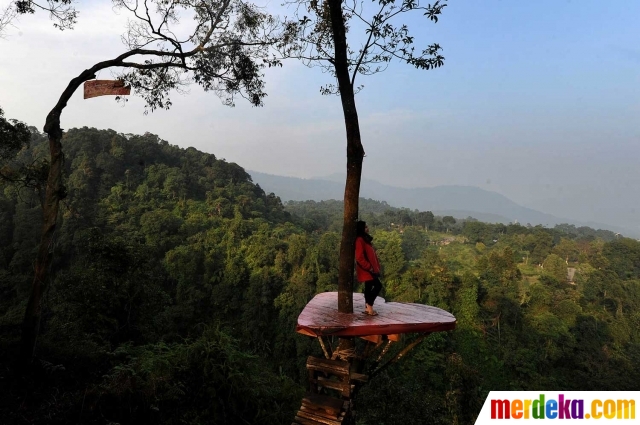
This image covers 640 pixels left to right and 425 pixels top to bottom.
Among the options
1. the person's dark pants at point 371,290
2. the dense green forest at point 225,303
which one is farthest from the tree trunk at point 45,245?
the person's dark pants at point 371,290

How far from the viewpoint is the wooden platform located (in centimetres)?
411

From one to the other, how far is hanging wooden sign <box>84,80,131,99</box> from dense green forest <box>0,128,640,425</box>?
1930 mm

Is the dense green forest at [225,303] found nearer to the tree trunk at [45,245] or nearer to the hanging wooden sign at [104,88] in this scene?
the tree trunk at [45,245]

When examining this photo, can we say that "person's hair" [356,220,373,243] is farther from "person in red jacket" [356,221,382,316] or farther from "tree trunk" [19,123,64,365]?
"tree trunk" [19,123,64,365]

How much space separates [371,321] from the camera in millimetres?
4340

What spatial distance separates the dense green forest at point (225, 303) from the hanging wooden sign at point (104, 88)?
193 cm

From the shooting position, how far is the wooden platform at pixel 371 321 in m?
4.11

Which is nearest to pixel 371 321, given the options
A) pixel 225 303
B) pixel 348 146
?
pixel 348 146

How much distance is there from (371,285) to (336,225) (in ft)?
236

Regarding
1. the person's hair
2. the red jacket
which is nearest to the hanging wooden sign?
the person's hair

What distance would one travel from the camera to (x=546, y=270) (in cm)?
4794

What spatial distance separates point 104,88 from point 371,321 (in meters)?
5.39

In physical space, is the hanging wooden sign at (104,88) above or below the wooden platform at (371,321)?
above

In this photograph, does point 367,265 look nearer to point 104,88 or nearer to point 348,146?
point 348,146
